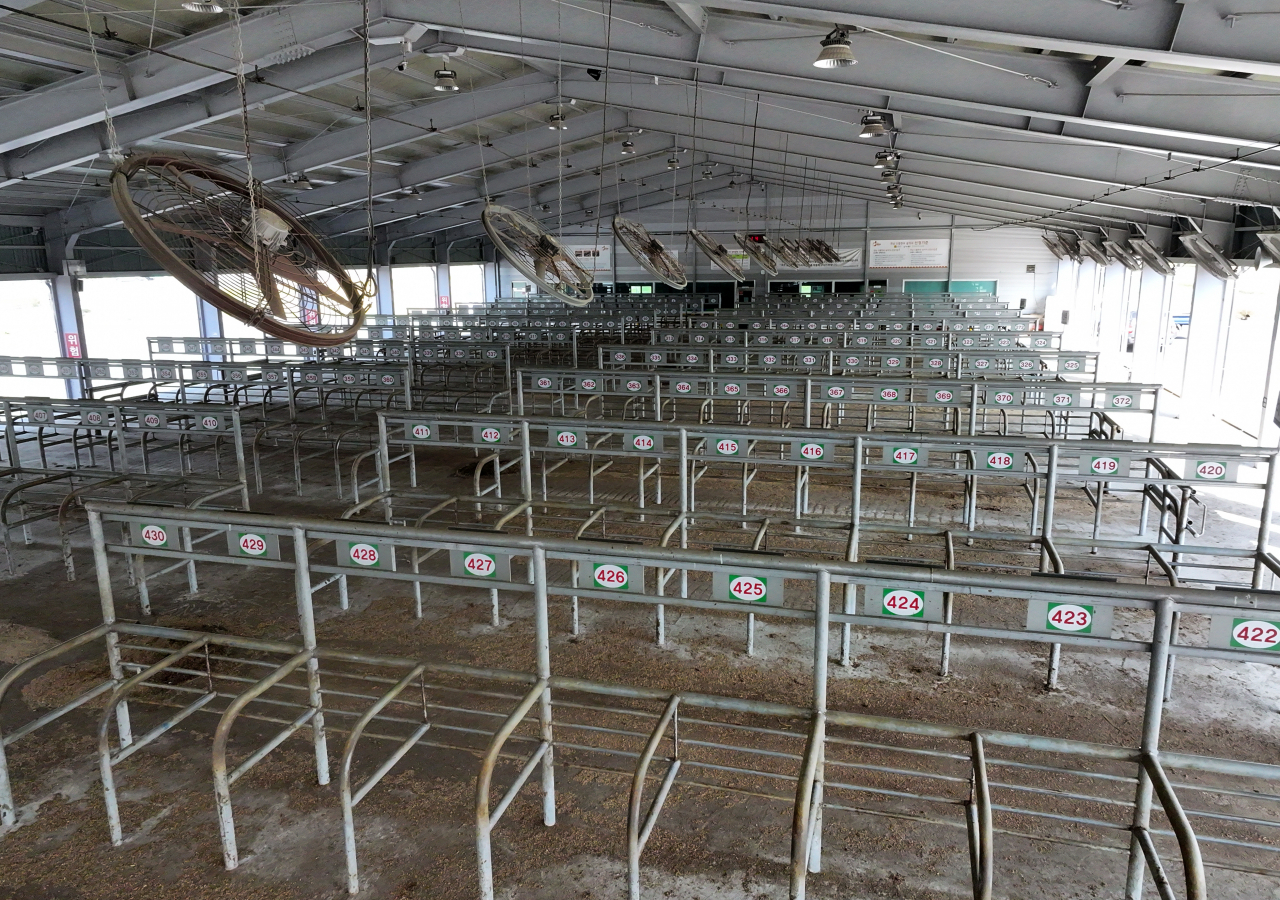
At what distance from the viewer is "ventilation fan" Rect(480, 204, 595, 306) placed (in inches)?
269

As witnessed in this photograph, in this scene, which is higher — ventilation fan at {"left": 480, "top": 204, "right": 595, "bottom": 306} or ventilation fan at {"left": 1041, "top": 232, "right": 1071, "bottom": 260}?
ventilation fan at {"left": 1041, "top": 232, "right": 1071, "bottom": 260}

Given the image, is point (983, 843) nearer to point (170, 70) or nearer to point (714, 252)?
point (714, 252)

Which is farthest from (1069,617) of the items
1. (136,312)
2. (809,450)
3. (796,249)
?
(136,312)

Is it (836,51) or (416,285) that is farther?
(416,285)

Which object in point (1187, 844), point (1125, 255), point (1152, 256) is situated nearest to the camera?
point (1187, 844)

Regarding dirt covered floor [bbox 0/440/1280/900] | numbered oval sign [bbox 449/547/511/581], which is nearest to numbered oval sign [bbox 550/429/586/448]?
dirt covered floor [bbox 0/440/1280/900]

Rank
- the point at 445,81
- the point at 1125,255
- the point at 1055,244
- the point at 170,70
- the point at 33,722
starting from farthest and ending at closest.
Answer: the point at 1055,244 < the point at 1125,255 < the point at 170,70 < the point at 445,81 < the point at 33,722

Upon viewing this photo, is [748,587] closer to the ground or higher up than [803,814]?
higher up

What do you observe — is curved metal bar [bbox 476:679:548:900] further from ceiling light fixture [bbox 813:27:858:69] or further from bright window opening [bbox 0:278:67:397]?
bright window opening [bbox 0:278:67:397]

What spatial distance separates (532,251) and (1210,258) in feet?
33.0

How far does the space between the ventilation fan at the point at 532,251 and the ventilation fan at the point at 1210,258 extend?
9368 mm

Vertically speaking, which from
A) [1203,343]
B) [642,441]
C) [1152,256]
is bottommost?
[642,441]

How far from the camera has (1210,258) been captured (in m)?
11.4

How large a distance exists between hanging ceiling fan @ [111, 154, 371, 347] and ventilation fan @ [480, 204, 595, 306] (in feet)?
7.47
